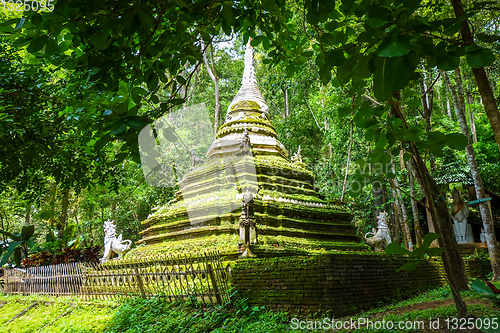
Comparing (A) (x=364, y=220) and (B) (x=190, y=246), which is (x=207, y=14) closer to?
(B) (x=190, y=246)

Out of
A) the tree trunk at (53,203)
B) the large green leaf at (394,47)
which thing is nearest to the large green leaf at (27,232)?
the large green leaf at (394,47)

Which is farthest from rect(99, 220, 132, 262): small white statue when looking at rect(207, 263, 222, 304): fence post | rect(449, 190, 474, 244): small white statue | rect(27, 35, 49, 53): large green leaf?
rect(449, 190, 474, 244): small white statue

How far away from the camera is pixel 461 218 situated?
11742mm

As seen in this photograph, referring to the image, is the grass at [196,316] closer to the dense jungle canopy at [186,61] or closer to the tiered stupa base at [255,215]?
the dense jungle canopy at [186,61]

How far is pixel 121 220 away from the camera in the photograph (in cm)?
2266

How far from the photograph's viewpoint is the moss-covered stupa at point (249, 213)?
8.59m

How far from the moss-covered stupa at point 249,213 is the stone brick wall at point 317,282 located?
1.43 meters

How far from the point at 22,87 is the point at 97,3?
127 inches

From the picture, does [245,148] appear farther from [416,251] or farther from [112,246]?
[416,251]

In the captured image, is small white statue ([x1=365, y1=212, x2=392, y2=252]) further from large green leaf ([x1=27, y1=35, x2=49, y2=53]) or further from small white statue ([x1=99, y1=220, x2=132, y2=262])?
large green leaf ([x1=27, y1=35, x2=49, y2=53])

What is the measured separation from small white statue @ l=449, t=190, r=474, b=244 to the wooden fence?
9076mm

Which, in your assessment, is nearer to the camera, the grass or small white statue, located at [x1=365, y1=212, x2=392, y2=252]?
the grass

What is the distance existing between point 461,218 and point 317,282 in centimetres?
914

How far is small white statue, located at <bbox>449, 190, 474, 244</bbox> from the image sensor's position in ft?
38.3
